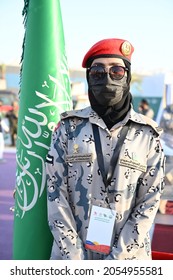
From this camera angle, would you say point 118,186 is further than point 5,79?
No

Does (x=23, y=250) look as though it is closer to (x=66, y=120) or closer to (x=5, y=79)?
(x=66, y=120)

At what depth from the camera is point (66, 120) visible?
1548mm

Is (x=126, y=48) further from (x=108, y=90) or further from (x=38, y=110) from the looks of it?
(x=38, y=110)

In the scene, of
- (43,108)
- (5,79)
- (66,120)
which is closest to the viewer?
(66,120)

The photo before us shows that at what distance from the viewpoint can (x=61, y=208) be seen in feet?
4.77

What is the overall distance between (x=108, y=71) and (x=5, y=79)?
1315 centimetres

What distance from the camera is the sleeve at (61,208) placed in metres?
1.44

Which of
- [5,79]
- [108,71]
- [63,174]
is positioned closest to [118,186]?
[63,174]

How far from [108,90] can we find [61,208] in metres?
0.54

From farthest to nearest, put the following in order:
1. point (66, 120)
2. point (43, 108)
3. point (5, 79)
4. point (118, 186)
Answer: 1. point (5, 79)
2. point (43, 108)
3. point (66, 120)
4. point (118, 186)

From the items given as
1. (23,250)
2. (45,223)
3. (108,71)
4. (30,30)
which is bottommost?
(23,250)

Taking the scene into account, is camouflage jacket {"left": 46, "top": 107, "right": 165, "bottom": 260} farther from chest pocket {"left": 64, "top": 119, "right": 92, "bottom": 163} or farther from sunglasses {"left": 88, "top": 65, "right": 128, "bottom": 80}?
sunglasses {"left": 88, "top": 65, "right": 128, "bottom": 80}

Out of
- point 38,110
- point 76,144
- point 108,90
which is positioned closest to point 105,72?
point 108,90

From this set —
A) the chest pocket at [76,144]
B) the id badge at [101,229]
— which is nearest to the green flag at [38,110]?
the chest pocket at [76,144]
